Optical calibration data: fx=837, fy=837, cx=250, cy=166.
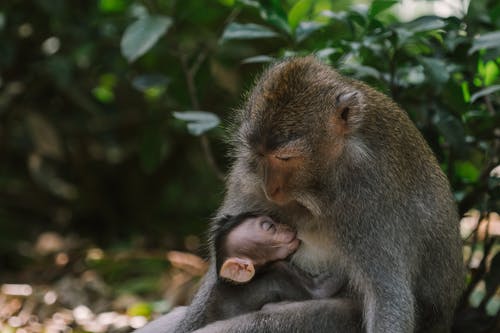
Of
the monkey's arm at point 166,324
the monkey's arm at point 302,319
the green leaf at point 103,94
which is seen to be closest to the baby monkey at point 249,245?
the monkey's arm at point 302,319

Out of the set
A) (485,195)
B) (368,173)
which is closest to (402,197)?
(368,173)

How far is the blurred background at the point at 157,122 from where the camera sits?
5512 millimetres

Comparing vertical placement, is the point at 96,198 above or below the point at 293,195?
below

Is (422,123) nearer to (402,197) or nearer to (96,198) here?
(402,197)

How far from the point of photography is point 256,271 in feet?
16.3

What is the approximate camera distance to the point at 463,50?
5418 mm

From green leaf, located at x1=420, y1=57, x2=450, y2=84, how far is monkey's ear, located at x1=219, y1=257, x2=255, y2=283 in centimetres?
157

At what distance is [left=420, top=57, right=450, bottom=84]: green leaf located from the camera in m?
4.99

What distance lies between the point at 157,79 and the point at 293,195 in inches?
100

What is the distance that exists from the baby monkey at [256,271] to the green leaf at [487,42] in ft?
4.98

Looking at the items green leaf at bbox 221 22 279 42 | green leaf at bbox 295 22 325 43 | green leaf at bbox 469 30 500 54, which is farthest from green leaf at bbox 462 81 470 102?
green leaf at bbox 221 22 279 42

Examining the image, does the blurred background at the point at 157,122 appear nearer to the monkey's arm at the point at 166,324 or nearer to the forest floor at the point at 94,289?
the forest floor at the point at 94,289

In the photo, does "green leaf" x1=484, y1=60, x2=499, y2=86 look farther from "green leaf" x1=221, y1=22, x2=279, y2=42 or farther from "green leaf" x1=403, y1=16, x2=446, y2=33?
"green leaf" x1=221, y1=22, x2=279, y2=42

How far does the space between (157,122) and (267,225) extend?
10.8ft
